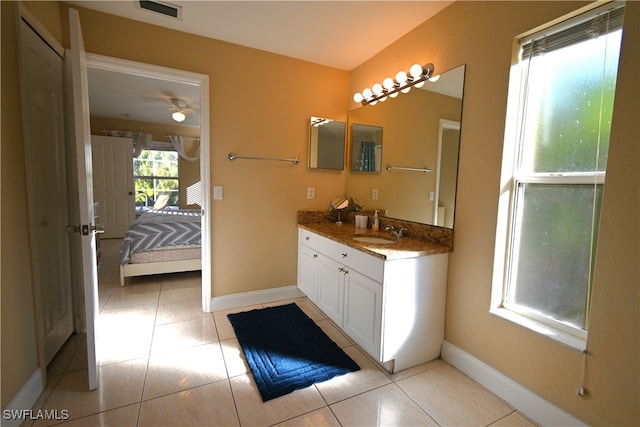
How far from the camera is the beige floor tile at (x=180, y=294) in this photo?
2.81 meters

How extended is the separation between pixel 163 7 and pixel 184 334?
2.36 meters

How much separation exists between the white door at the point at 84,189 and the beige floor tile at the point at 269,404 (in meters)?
0.80

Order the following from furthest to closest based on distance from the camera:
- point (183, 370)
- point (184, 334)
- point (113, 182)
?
point (113, 182)
point (184, 334)
point (183, 370)

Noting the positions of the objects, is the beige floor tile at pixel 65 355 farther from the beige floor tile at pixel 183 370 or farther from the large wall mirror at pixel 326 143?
the large wall mirror at pixel 326 143

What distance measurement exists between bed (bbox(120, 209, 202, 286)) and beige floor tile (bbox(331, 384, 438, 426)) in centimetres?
253

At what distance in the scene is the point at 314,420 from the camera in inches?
55.5

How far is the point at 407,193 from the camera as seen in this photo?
229cm

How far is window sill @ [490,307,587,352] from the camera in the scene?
4.24ft

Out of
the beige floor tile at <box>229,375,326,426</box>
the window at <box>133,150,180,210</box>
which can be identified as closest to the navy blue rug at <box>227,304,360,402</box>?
the beige floor tile at <box>229,375,326,426</box>

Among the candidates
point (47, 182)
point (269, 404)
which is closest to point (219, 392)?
point (269, 404)

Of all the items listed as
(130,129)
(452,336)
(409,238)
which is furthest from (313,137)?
(130,129)

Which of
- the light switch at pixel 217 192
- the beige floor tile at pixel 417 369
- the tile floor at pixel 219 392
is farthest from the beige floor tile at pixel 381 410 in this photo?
the light switch at pixel 217 192

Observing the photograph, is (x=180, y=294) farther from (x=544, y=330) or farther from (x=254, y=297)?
(x=544, y=330)

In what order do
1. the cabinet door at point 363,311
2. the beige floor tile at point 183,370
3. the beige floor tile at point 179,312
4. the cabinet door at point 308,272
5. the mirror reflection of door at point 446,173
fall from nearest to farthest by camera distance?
the beige floor tile at point 183,370 → the cabinet door at point 363,311 → the mirror reflection of door at point 446,173 → the beige floor tile at point 179,312 → the cabinet door at point 308,272
